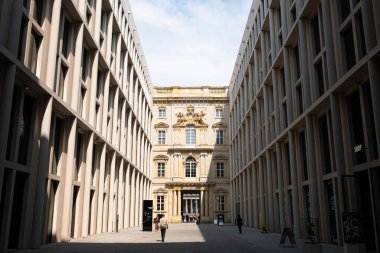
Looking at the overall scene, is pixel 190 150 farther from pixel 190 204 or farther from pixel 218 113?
pixel 190 204

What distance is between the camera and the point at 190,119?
2350 inches

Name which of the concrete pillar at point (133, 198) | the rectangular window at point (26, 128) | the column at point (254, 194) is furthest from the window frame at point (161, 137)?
the rectangular window at point (26, 128)

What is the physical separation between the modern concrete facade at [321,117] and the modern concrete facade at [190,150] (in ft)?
63.2

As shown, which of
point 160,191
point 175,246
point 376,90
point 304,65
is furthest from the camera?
point 160,191

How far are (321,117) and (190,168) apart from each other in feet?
127

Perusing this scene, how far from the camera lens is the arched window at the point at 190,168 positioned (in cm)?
5828

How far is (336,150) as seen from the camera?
57.1ft

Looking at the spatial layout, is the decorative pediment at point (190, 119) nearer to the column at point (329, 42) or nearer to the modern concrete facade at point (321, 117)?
the modern concrete facade at point (321, 117)

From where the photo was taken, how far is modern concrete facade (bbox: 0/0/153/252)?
14.9 m

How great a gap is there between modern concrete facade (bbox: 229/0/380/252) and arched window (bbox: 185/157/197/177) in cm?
2052

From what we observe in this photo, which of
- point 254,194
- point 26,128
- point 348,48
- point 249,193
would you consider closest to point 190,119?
point 249,193

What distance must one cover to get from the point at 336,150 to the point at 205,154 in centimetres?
4152

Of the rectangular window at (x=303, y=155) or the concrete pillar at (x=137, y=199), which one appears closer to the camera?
the rectangular window at (x=303, y=155)

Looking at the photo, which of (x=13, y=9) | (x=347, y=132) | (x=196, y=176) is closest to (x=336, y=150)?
(x=347, y=132)
